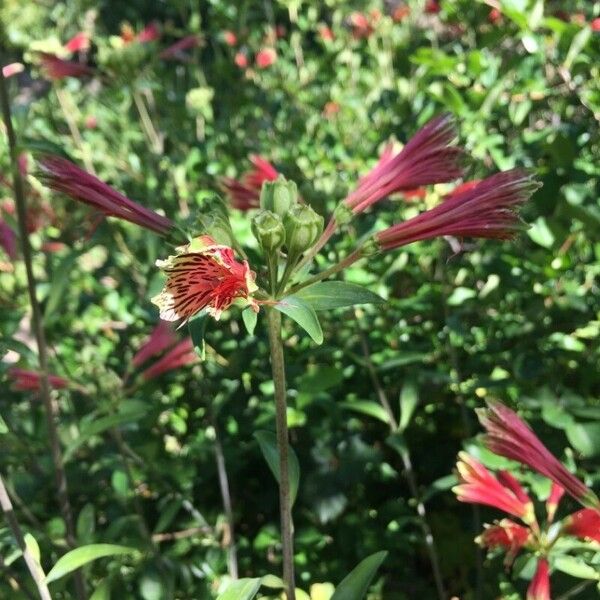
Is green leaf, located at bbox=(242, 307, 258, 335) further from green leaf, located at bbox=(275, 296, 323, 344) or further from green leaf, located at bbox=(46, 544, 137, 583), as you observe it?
green leaf, located at bbox=(46, 544, 137, 583)

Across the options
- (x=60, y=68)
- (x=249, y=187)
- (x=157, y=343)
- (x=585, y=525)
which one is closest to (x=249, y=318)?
(x=585, y=525)

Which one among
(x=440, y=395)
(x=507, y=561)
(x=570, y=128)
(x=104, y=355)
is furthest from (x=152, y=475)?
(x=570, y=128)

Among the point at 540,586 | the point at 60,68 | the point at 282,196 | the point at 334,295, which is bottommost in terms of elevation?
the point at 540,586

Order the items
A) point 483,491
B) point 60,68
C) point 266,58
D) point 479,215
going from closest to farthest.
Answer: point 479,215 < point 483,491 < point 60,68 < point 266,58

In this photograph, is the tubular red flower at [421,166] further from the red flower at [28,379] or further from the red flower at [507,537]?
the red flower at [28,379]

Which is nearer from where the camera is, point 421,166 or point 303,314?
point 303,314

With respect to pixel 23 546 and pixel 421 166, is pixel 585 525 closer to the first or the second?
pixel 421 166

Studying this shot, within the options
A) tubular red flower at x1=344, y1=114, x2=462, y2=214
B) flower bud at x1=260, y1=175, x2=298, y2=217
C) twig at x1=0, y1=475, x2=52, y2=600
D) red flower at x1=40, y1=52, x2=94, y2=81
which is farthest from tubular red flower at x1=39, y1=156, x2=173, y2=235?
red flower at x1=40, y1=52, x2=94, y2=81
